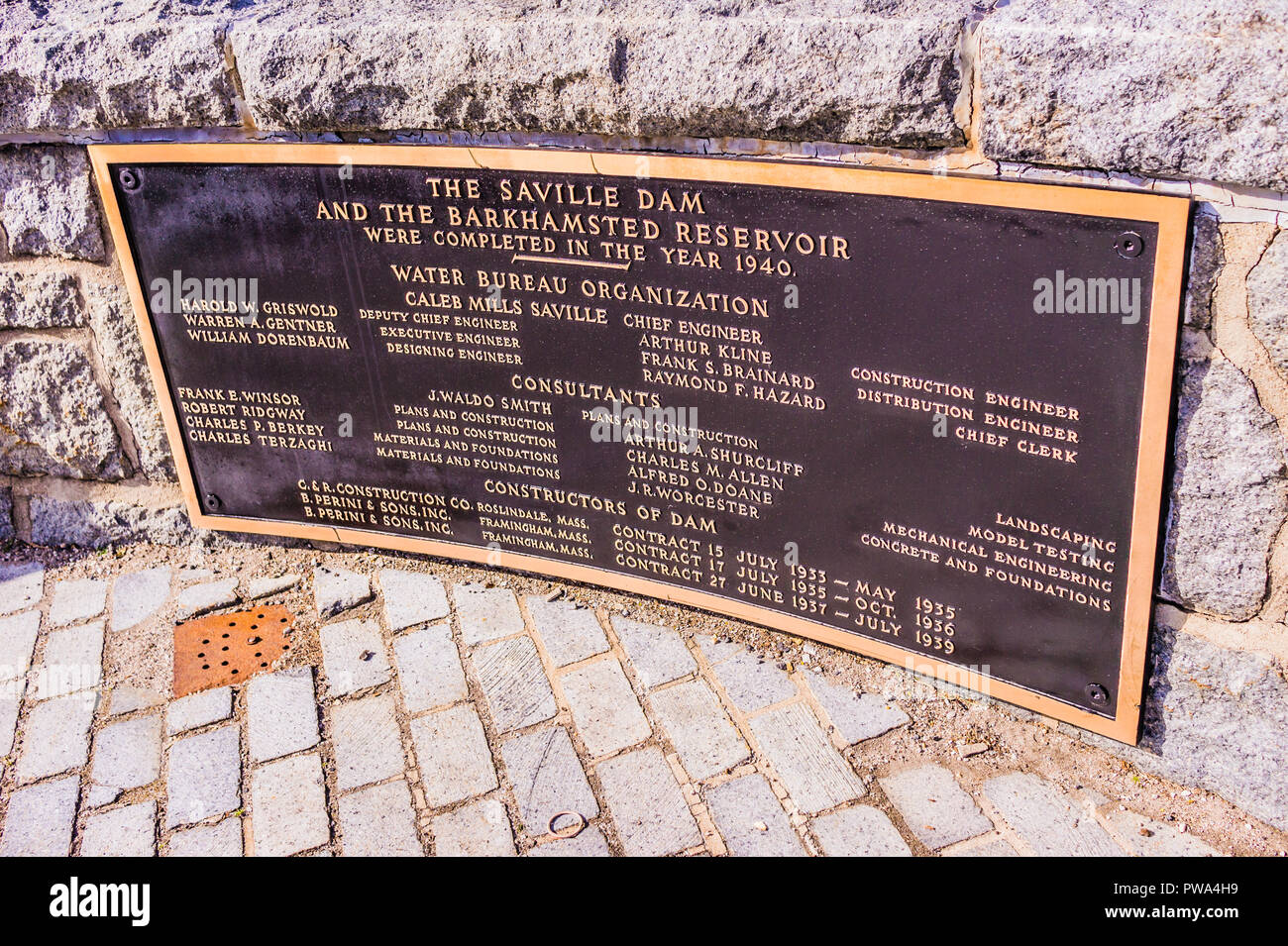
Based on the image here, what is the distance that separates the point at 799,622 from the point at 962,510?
0.71 metres

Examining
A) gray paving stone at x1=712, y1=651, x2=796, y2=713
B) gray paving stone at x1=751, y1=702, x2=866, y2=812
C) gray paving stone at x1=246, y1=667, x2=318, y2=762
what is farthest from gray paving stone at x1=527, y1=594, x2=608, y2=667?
gray paving stone at x1=246, y1=667, x2=318, y2=762

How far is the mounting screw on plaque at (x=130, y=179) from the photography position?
3.44 metres

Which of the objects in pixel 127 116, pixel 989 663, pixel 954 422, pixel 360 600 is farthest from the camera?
pixel 360 600

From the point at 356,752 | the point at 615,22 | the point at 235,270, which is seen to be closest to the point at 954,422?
the point at 615,22

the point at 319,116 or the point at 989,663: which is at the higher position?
the point at 319,116

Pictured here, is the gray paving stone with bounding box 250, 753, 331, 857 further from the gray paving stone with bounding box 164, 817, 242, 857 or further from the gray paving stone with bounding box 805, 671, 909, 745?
the gray paving stone with bounding box 805, 671, 909, 745

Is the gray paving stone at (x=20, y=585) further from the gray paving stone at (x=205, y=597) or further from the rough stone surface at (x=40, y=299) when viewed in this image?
the rough stone surface at (x=40, y=299)

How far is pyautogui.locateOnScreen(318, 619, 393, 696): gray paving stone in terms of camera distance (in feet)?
11.5

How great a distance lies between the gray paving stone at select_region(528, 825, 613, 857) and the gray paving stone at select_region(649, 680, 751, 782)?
34 cm

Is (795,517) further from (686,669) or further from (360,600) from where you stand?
(360,600)

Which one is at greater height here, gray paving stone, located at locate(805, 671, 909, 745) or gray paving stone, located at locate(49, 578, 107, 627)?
gray paving stone, located at locate(49, 578, 107, 627)

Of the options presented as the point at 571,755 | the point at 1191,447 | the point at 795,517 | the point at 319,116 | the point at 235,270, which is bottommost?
the point at 571,755

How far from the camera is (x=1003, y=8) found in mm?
2490

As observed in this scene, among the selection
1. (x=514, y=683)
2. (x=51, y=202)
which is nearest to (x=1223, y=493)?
(x=514, y=683)
